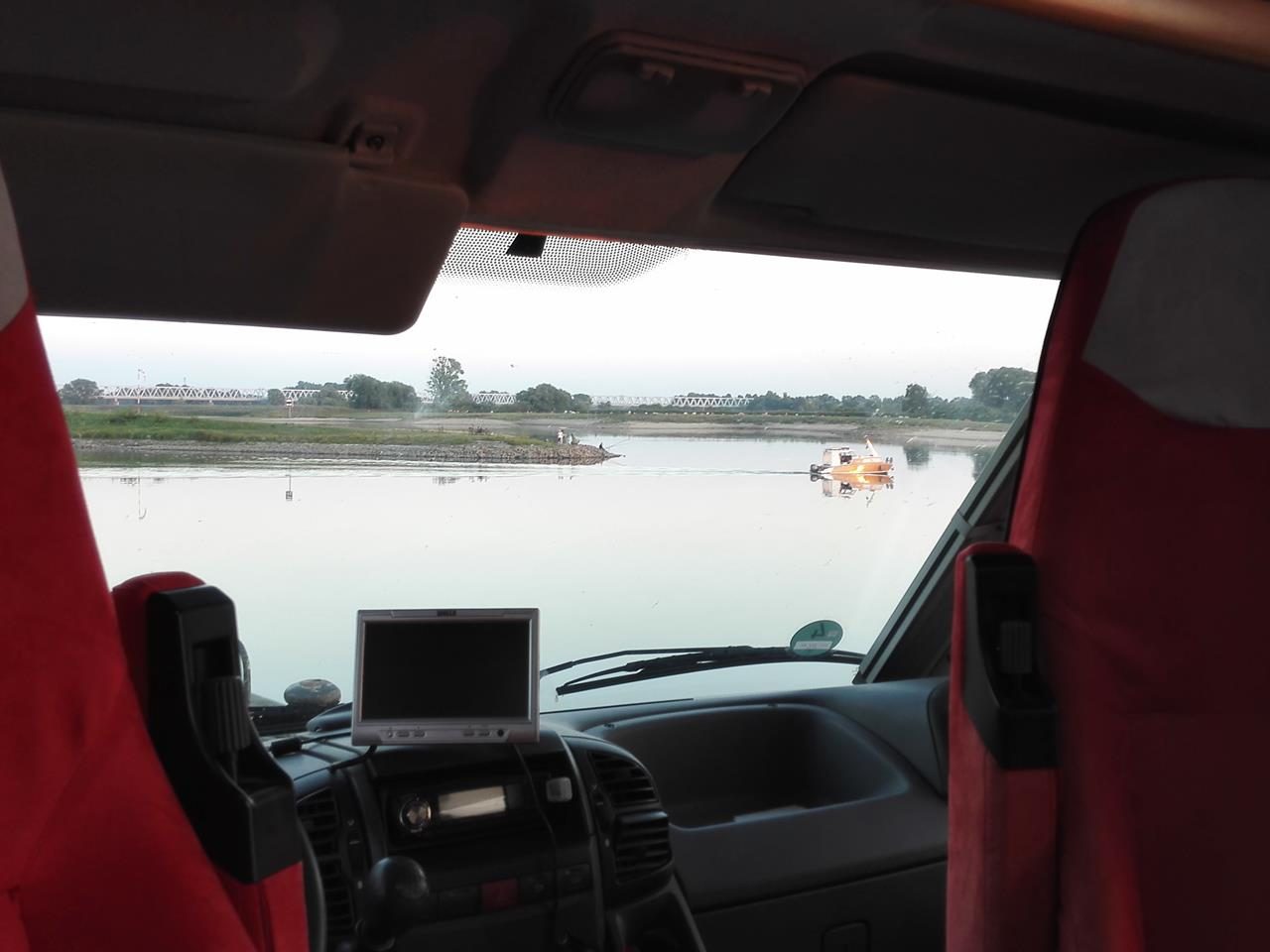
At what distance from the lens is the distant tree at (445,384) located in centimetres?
241

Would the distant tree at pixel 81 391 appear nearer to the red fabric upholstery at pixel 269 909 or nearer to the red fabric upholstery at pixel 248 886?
the red fabric upholstery at pixel 248 886

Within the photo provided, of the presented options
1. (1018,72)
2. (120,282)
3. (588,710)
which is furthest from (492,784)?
(1018,72)

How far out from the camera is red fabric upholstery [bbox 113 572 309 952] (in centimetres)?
101

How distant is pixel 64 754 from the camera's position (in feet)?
3.07

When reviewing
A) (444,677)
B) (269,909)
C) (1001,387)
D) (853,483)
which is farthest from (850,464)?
(269,909)

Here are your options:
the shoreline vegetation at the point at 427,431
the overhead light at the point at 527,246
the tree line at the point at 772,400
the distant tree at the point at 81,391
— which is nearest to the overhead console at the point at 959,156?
the overhead light at the point at 527,246

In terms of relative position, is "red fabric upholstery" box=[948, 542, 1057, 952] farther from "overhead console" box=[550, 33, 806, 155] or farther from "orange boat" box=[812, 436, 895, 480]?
"orange boat" box=[812, 436, 895, 480]

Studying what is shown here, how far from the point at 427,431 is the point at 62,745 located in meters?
1.62

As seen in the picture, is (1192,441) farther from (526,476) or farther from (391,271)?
(526,476)

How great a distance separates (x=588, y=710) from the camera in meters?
2.73

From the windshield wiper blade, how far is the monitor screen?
0.58 m

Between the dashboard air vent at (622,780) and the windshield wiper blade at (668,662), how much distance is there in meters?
0.47

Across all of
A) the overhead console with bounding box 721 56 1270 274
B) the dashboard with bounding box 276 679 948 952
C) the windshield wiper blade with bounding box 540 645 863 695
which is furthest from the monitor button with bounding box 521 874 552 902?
the overhead console with bounding box 721 56 1270 274

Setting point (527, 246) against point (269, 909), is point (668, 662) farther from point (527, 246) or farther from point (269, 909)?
point (269, 909)
